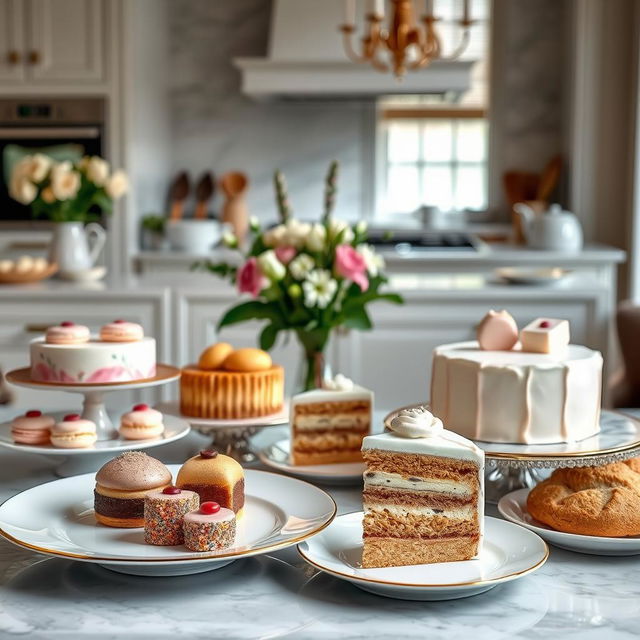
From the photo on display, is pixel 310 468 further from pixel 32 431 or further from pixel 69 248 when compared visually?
pixel 69 248

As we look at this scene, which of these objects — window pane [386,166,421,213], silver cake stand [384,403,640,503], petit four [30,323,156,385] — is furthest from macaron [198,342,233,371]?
window pane [386,166,421,213]

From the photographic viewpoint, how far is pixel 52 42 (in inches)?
155

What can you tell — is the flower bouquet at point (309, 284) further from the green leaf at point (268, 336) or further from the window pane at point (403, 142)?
the window pane at point (403, 142)

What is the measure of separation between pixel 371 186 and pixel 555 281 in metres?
1.93

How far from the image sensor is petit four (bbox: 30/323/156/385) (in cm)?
133

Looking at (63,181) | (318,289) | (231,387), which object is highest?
(63,181)

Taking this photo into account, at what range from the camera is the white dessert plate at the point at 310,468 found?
4.32ft

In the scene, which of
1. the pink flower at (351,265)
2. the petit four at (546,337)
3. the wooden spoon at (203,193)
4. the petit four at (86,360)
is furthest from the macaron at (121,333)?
the wooden spoon at (203,193)

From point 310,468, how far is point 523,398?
1.00ft

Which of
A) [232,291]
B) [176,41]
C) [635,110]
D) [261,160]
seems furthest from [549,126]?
[232,291]

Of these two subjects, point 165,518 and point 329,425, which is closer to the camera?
point 165,518

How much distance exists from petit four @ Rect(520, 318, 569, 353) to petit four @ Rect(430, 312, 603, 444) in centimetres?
2

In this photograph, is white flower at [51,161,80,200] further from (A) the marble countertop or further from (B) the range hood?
(A) the marble countertop

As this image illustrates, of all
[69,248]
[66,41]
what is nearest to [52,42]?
[66,41]
